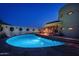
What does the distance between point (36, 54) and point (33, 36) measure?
22 centimetres

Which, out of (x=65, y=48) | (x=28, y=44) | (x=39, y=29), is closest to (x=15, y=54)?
(x=28, y=44)

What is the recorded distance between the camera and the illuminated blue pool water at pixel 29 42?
3.06 metres

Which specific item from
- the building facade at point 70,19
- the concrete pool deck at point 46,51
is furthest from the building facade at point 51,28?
the concrete pool deck at point 46,51

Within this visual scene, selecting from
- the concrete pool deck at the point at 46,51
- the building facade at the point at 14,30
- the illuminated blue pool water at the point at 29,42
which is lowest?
the concrete pool deck at the point at 46,51

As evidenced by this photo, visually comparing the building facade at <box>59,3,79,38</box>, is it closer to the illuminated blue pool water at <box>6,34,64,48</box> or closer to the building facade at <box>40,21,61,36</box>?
the building facade at <box>40,21,61,36</box>

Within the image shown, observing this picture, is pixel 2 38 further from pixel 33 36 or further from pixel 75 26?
pixel 75 26

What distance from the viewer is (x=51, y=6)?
306 cm

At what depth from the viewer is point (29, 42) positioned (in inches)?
121

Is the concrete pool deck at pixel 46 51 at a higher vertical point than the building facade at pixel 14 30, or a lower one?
lower

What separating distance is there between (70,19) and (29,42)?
570 mm

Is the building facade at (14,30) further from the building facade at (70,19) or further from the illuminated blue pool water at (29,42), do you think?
the building facade at (70,19)

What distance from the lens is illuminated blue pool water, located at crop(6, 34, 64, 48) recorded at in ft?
10.0

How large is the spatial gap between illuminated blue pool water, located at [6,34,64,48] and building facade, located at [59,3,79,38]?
173 millimetres

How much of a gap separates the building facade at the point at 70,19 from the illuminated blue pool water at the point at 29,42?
173 mm
